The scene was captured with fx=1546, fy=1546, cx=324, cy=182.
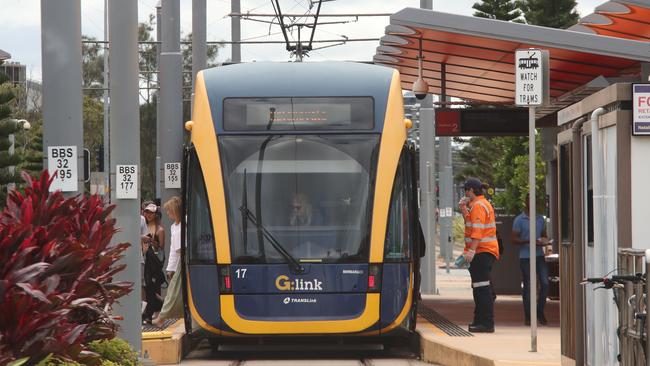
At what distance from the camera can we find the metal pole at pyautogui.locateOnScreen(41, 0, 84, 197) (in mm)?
12898

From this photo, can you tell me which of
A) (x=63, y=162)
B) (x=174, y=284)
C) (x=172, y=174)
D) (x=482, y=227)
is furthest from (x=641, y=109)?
(x=172, y=174)

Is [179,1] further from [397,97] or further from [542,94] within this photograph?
[542,94]

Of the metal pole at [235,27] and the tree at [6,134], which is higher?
the metal pole at [235,27]

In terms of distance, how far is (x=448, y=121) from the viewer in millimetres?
22094

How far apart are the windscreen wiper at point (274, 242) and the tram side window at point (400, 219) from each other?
99 cm

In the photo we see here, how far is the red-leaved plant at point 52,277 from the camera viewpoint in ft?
24.1

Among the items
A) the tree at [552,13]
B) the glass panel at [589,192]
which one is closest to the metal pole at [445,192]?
the tree at [552,13]

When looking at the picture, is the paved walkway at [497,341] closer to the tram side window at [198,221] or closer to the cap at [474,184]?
the cap at [474,184]

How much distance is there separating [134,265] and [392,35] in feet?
21.5

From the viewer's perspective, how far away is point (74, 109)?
13.1 metres

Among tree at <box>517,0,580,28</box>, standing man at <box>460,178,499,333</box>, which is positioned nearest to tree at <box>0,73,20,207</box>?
tree at <box>517,0,580,28</box>

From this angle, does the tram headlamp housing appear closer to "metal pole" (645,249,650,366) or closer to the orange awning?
the orange awning

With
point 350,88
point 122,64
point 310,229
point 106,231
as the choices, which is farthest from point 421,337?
point 106,231

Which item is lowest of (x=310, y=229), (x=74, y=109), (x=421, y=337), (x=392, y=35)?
(x=421, y=337)
